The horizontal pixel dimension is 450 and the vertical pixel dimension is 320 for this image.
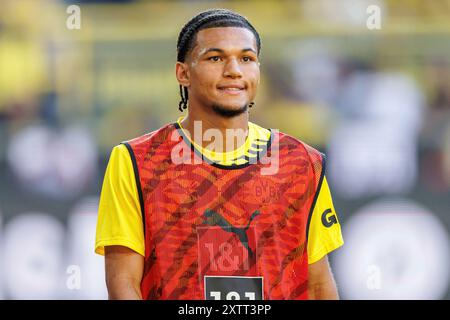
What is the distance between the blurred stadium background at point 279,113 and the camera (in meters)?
5.58

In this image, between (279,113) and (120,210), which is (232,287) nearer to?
(120,210)

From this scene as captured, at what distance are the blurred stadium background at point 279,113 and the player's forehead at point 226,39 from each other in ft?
10.5

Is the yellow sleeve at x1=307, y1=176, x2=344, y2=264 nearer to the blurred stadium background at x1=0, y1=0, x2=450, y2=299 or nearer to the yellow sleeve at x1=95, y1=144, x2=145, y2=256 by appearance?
the yellow sleeve at x1=95, y1=144, x2=145, y2=256

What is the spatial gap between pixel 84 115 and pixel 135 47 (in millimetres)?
716

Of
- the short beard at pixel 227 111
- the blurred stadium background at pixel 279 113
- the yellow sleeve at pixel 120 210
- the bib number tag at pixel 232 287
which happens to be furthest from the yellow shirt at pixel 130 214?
the blurred stadium background at pixel 279 113

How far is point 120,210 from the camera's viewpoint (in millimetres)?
2385

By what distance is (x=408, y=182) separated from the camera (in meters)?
6.09

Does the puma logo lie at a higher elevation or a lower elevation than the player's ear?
lower

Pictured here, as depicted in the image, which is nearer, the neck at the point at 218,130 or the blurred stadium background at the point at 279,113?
the neck at the point at 218,130

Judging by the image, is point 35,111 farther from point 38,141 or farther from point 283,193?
point 283,193

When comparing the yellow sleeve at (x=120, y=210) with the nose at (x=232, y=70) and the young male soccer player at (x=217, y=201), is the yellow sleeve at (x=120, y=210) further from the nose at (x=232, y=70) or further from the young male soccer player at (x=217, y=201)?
the nose at (x=232, y=70)

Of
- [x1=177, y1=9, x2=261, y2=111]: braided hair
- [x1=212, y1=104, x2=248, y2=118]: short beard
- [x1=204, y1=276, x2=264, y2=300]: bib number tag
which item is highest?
[x1=177, y1=9, x2=261, y2=111]: braided hair

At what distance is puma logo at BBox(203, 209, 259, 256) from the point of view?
7.76ft

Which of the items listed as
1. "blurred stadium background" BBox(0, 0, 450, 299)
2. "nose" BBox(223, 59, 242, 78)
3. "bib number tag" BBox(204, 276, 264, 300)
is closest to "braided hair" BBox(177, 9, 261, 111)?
"nose" BBox(223, 59, 242, 78)
